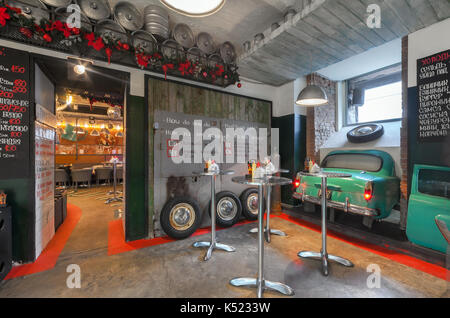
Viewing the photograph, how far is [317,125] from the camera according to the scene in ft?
15.7

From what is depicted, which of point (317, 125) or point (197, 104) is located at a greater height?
point (197, 104)

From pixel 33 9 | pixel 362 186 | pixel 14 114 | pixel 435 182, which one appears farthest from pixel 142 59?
pixel 435 182

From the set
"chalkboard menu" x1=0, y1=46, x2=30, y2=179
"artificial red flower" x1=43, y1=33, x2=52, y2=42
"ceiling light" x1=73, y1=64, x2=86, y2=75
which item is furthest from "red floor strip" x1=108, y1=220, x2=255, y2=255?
"artificial red flower" x1=43, y1=33, x2=52, y2=42

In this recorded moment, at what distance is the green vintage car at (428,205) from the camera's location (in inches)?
90.6

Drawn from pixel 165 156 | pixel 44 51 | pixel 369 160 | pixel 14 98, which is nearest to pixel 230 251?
pixel 165 156

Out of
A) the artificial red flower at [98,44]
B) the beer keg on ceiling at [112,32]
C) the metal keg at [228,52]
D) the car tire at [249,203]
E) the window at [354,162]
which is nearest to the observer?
the artificial red flower at [98,44]

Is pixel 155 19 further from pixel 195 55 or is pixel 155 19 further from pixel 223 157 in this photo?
pixel 223 157

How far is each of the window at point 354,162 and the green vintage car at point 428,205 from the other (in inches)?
33.1

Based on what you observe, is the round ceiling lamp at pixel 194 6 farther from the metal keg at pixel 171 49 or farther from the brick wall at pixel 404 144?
the brick wall at pixel 404 144

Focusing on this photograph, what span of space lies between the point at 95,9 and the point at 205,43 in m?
1.69

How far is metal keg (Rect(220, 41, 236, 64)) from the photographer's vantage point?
3.81m
